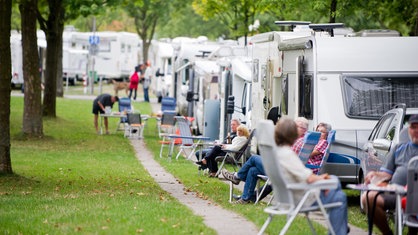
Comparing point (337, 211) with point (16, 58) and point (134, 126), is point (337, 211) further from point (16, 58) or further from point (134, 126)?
point (16, 58)

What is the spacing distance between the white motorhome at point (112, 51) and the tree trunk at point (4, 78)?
1818 inches

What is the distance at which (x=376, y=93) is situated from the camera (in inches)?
665

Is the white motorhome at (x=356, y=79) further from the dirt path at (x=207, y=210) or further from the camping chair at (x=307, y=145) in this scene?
the dirt path at (x=207, y=210)

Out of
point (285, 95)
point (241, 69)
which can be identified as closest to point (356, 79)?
point (285, 95)

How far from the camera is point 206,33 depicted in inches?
2640

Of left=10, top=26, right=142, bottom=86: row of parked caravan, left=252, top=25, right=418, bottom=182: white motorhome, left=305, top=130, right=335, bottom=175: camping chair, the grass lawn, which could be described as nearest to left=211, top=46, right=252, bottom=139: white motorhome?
the grass lawn

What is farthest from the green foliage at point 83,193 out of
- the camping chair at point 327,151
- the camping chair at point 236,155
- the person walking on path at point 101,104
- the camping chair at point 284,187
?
the person walking on path at point 101,104

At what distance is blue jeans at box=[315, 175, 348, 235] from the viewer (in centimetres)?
990

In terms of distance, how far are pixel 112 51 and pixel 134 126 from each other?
3485cm

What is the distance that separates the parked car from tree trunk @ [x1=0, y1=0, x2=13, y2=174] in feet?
22.4

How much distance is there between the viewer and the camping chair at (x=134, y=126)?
31.7 m

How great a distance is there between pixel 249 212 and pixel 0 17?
694cm

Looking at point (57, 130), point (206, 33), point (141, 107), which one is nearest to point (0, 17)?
point (57, 130)

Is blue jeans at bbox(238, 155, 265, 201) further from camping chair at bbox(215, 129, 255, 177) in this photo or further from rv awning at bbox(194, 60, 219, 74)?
rv awning at bbox(194, 60, 219, 74)
